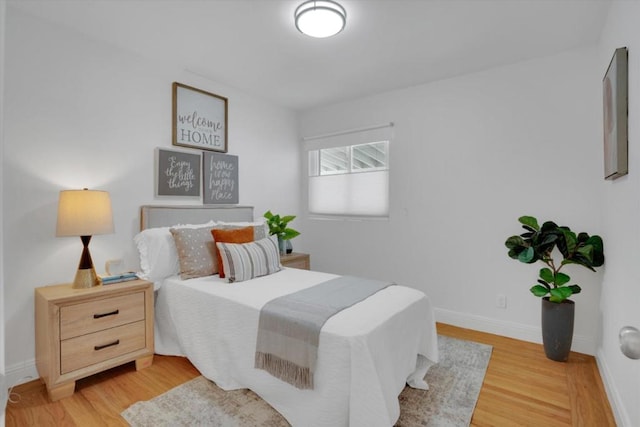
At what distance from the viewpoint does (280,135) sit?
4254 millimetres

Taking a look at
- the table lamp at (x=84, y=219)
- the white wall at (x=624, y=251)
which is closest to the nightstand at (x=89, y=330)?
the table lamp at (x=84, y=219)

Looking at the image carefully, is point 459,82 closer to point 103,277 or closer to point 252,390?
point 252,390

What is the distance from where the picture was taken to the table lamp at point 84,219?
7.27 feet

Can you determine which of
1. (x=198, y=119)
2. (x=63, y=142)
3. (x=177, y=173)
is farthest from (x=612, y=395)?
(x=63, y=142)

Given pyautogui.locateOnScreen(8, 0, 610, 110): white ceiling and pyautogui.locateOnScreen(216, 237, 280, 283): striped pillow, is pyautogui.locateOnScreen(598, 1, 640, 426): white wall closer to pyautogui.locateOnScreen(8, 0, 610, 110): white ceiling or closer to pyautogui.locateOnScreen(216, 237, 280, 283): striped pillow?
pyautogui.locateOnScreen(8, 0, 610, 110): white ceiling

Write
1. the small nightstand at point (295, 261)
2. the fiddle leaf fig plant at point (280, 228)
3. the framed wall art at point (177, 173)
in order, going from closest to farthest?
the framed wall art at point (177, 173), the small nightstand at point (295, 261), the fiddle leaf fig plant at point (280, 228)

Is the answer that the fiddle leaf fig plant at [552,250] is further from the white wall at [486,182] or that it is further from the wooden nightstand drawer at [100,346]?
the wooden nightstand drawer at [100,346]

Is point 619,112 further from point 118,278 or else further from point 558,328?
point 118,278

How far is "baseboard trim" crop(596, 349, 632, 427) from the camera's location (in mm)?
1781

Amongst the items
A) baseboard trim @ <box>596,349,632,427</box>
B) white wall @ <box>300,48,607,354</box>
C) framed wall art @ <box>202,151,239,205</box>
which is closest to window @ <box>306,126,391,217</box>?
white wall @ <box>300,48,607,354</box>

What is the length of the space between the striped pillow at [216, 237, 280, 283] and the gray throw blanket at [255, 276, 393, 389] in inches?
22.9

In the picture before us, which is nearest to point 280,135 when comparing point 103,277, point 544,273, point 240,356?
point 103,277

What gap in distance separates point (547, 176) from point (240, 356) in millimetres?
2850

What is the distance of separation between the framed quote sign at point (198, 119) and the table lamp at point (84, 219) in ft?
3.29
